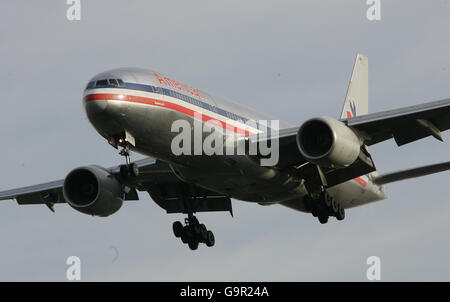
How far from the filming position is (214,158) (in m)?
32.7

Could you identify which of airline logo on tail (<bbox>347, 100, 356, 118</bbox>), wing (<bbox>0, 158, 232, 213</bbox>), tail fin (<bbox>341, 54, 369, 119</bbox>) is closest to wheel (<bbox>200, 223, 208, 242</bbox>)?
wing (<bbox>0, 158, 232, 213</bbox>)

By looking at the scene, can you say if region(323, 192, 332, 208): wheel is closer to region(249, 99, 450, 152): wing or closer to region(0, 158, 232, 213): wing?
region(249, 99, 450, 152): wing

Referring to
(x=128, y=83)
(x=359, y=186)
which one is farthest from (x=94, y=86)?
(x=359, y=186)

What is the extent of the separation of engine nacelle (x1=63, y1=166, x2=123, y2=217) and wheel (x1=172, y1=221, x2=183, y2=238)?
3240 millimetres

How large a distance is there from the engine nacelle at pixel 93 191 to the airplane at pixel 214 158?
0.04 meters

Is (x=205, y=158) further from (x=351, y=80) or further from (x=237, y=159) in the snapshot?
(x=351, y=80)

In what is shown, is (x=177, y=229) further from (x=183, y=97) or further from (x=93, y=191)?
(x=183, y=97)

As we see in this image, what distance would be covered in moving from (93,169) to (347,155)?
1155cm

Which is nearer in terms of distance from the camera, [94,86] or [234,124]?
[94,86]

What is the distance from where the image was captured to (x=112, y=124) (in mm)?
30453

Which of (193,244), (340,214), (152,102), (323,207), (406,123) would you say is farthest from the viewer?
(193,244)

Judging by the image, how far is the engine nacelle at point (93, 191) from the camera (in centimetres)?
3706

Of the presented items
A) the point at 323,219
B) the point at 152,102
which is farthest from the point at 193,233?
the point at 152,102

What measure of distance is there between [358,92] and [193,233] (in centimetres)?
1307
